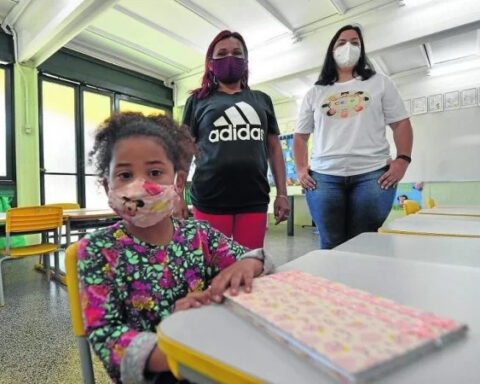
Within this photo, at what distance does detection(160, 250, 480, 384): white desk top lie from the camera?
0.27 m

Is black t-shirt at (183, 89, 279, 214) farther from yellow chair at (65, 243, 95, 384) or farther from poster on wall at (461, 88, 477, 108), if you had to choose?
poster on wall at (461, 88, 477, 108)

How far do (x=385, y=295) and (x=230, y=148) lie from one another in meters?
0.85

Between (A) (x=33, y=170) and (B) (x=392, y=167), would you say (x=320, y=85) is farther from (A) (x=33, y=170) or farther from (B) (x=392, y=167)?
(A) (x=33, y=170)

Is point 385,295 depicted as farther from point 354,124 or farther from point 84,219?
point 84,219

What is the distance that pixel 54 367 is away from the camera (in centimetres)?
153

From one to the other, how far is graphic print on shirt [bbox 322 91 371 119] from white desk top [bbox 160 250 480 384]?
2.71 feet

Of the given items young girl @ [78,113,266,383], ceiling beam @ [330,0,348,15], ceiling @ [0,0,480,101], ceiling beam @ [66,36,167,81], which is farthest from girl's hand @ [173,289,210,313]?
ceiling beam @ [66,36,167,81]

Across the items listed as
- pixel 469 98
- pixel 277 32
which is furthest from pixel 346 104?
pixel 469 98

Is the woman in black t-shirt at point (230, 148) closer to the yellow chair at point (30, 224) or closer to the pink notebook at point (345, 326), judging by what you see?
the pink notebook at point (345, 326)

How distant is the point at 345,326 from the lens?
13.3 inches

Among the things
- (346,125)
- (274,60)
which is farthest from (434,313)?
(274,60)

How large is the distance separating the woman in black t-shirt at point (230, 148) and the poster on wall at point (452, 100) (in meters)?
5.25

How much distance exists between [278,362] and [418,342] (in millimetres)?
136

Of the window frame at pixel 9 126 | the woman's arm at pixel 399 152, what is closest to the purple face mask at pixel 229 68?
the woman's arm at pixel 399 152
